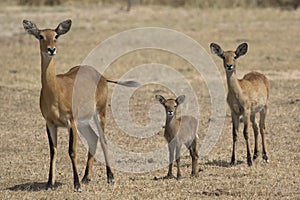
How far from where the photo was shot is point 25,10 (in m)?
30.3

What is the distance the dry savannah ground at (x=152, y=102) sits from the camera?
336 inches

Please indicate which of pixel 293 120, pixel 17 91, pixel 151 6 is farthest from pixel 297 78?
pixel 151 6

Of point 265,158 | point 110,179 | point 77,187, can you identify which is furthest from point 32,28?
point 265,158

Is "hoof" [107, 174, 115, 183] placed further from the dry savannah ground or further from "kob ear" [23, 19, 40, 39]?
"kob ear" [23, 19, 40, 39]

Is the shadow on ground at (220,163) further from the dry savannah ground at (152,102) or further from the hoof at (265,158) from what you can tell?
the hoof at (265,158)

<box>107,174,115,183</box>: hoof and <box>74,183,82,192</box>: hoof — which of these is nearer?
<box>74,183,82,192</box>: hoof

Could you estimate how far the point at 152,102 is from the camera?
14727 mm

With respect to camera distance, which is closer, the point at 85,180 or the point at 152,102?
the point at 85,180

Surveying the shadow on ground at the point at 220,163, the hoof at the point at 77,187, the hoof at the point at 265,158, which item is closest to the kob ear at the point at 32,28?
the hoof at the point at 77,187

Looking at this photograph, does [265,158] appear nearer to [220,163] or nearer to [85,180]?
[220,163]

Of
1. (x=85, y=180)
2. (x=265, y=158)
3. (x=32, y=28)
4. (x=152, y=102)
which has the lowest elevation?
(x=85, y=180)

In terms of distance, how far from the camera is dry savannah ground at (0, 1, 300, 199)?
8539mm

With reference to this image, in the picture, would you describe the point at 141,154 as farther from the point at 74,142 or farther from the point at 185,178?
the point at 74,142

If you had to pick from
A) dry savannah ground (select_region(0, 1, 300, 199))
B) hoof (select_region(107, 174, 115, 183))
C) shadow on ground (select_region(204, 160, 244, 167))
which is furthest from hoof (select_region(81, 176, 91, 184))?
shadow on ground (select_region(204, 160, 244, 167))
